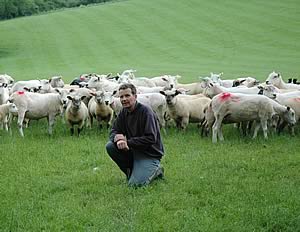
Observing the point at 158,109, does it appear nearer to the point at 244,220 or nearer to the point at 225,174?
the point at 225,174

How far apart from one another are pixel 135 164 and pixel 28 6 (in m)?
88.8

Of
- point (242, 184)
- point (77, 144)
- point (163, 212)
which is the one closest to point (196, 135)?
point (77, 144)

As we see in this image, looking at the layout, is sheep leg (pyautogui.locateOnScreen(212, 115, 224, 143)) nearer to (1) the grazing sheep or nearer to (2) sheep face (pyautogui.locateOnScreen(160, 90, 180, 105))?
(1) the grazing sheep

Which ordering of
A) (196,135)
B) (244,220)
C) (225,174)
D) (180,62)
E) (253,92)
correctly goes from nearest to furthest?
(244,220) → (225,174) → (196,135) → (253,92) → (180,62)

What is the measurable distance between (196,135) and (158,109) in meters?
1.39

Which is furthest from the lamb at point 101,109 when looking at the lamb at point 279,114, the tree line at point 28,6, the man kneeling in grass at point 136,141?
the tree line at point 28,6

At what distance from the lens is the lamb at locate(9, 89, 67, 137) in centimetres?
1456

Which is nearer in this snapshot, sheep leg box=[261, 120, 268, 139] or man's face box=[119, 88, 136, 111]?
man's face box=[119, 88, 136, 111]

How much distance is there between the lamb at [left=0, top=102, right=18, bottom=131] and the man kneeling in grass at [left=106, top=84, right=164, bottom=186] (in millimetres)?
6119

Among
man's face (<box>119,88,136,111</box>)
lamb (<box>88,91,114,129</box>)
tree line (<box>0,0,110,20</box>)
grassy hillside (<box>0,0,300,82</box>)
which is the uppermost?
man's face (<box>119,88,136,111</box>)

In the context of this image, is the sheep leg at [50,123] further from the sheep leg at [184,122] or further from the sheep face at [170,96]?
the sheep leg at [184,122]

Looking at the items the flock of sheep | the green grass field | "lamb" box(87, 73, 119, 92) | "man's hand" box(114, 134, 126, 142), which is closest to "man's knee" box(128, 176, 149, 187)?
the green grass field

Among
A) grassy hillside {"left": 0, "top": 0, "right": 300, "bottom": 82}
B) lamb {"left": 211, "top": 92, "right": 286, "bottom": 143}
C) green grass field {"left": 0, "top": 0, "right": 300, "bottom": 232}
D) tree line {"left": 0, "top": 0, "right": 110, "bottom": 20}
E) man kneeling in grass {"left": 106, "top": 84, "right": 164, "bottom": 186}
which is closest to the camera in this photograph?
green grass field {"left": 0, "top": 0, "right": 300, "bottom": 232}

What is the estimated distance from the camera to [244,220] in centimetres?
715
